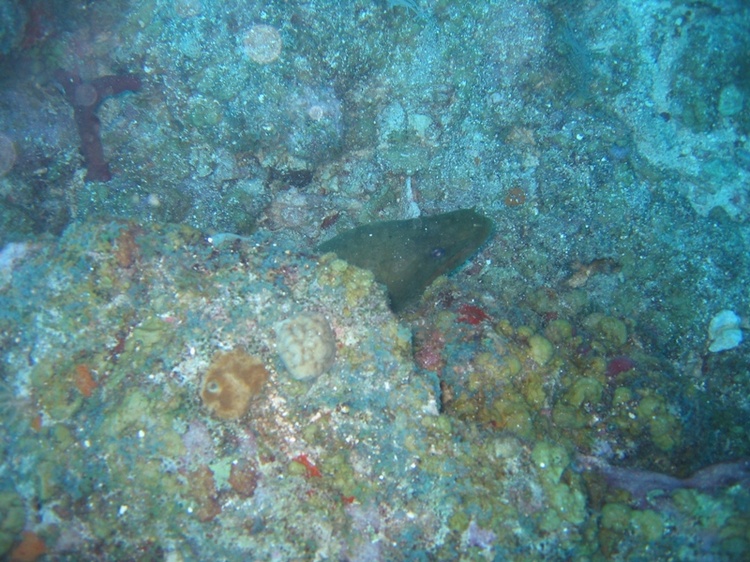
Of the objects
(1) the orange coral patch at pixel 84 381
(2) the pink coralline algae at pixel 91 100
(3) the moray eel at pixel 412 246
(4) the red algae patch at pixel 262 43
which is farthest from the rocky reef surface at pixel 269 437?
(4) the red algae patch at pixel 262 43

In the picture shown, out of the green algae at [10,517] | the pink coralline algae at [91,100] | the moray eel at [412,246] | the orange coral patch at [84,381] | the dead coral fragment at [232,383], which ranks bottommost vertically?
the green algae at [10,517]

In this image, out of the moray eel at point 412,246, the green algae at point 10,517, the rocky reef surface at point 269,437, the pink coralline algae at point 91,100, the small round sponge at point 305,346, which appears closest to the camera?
the green algae at point 10,517

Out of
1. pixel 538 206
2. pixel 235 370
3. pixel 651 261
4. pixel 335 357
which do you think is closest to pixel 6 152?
pixel 235 370

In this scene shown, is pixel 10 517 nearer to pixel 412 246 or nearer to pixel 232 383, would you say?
pixel 232 383

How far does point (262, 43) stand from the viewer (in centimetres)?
520

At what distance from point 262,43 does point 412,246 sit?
3215mm

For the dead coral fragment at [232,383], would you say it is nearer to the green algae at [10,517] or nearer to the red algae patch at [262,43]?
the green algae at [10,517]

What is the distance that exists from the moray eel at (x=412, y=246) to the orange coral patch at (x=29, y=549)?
3707mm

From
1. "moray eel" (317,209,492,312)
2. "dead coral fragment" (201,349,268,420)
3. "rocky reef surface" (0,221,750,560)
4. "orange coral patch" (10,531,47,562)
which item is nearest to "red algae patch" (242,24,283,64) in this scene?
"moray eel" (317,209,492,312)

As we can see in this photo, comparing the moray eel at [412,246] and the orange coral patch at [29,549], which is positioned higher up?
the moray eel at [412,246]

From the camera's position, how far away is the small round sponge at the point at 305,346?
3164 mm

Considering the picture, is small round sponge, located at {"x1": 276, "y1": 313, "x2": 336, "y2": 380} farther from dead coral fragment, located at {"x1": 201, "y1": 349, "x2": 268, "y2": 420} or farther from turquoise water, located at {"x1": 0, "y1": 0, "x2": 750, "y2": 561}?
dead coral fragment, located at {"x1": 201, "y1": 349, "x2": 268, "y2": 420}

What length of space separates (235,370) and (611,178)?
17.2 feet

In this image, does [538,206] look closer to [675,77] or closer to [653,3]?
[675,77]
